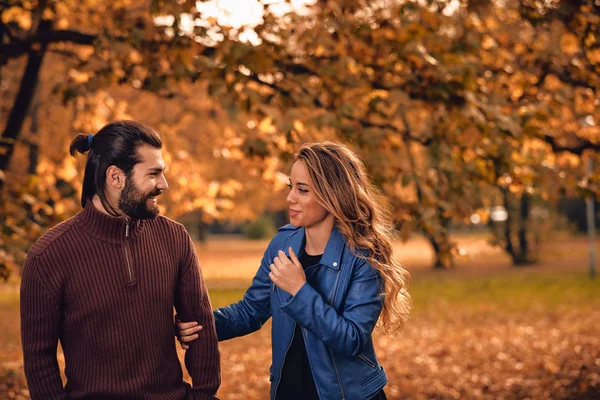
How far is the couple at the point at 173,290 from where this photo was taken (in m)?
2.66

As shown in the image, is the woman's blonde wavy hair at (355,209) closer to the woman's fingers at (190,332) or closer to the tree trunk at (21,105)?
the woman's fingers at (190,332)

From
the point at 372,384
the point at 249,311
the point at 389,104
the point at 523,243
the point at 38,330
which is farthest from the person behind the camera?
the point at 523,243

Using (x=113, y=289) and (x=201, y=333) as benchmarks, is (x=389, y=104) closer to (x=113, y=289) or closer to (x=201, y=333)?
(x=201, y=333)

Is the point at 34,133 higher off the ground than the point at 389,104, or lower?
higher

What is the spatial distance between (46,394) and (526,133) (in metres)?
4.64

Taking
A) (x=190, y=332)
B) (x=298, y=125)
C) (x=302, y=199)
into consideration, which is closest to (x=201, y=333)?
(x=190, y=332)

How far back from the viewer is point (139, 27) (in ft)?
20.9

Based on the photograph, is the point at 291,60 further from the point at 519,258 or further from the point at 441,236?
the point at 519,258

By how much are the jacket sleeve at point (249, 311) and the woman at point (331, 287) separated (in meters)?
0.10

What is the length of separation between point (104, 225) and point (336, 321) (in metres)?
1.00

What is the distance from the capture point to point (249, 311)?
11.0 ft

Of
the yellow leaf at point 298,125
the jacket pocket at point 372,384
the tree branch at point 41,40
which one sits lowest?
the jacket pocket at point 372,384

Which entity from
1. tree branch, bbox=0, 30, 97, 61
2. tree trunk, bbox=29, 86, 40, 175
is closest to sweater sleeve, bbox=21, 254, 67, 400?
tree branch, bbox=0, 30, 97, 61

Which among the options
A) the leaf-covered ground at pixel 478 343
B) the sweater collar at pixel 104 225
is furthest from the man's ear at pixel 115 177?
the leaf-covered ground at pixel 478 343
